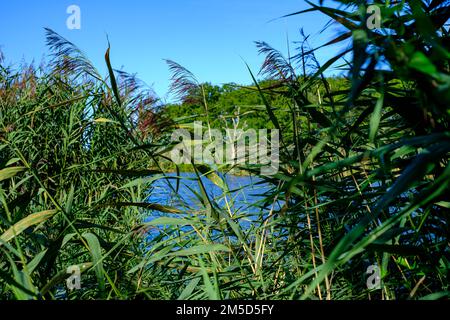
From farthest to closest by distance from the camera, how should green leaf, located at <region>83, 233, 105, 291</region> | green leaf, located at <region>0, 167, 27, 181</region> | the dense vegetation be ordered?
green leaf, located at <region>0, 167, 27, 181</region>
green leaf, located at <region>83, 233, 105, 291</region>
the dense vegetation

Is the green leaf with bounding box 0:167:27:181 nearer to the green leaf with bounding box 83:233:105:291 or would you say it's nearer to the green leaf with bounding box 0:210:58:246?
the green leaf with bounding box 0:210:58:246

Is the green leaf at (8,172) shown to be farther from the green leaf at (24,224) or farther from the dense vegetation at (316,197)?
the green leaf at (24,224)

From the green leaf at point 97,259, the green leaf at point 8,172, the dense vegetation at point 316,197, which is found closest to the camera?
the dense vegetation at point 316,197

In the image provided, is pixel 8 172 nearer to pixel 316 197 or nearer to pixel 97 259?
pixel 97 259

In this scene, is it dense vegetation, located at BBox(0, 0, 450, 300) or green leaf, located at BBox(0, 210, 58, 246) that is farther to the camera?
green leaf, located at BBox(0, 210, 58, 246)

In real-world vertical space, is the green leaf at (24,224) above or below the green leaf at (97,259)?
above

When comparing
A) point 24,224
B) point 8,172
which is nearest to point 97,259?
point 24,224

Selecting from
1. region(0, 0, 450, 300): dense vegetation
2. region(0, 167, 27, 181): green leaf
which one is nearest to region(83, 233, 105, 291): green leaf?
region(0, 0, 450, 300): dense vegetation

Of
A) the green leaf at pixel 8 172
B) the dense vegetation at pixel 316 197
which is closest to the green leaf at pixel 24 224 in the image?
the dense vegetation at pixel 316 197

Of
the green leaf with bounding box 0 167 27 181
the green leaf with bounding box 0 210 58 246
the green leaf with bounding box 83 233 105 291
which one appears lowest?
the green leaf with bounding box 83 233 105 291

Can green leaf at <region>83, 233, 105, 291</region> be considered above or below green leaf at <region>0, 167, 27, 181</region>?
below

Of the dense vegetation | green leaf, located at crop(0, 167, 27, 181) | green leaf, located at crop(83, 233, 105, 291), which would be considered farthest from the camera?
green leaf, located at crop(0, 167, 27, 181)
